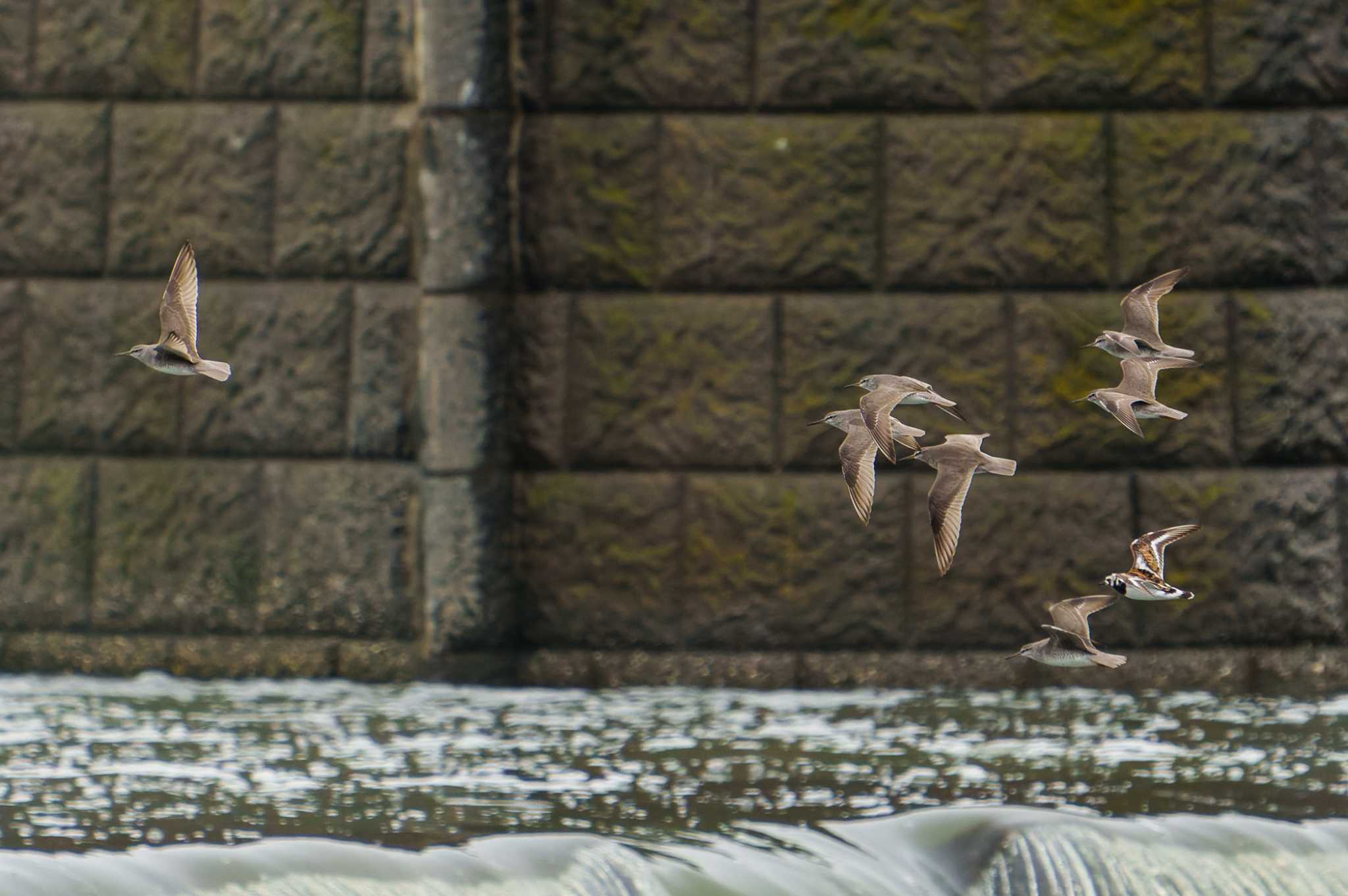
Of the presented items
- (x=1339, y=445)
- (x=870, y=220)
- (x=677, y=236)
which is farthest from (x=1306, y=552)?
(x=677, y=236)

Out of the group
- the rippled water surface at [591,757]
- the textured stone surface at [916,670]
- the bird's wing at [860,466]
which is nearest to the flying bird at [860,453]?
the bird's wing at [860,466]

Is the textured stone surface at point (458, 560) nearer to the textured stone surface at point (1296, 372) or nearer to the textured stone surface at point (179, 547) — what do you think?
the textured stone surface at point (179, 547)

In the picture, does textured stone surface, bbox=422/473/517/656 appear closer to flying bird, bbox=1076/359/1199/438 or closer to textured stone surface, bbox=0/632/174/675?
textured stone surface, bbox=0/632/174/675

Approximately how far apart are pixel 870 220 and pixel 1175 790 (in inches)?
93.0

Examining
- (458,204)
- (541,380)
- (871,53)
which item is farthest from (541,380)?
(871,53)

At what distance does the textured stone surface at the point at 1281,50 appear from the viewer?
4.85 metres

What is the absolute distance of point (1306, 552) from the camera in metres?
4.84

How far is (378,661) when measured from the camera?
4.96 m

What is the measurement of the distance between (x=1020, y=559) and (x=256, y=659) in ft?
8.67

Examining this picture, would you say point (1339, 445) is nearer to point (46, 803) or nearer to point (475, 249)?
point (475, 249)

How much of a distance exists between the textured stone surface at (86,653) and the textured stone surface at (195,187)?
1.27 metres

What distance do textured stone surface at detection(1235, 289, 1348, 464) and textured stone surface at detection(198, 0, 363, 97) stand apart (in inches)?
126

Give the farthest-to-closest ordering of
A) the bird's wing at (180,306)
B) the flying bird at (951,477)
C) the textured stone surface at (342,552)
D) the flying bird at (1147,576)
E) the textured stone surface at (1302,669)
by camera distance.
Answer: the textured stone surface at (342,552) → the textured stone surface at (1302,669) → the bird's wing at (180,306) → the flying bird at (951,477) → the flying bird at (1147,576)

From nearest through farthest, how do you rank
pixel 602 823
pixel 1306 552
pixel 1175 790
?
1. pixel 602 823
2. pixel 1175 790
3. pixel 1306 552
